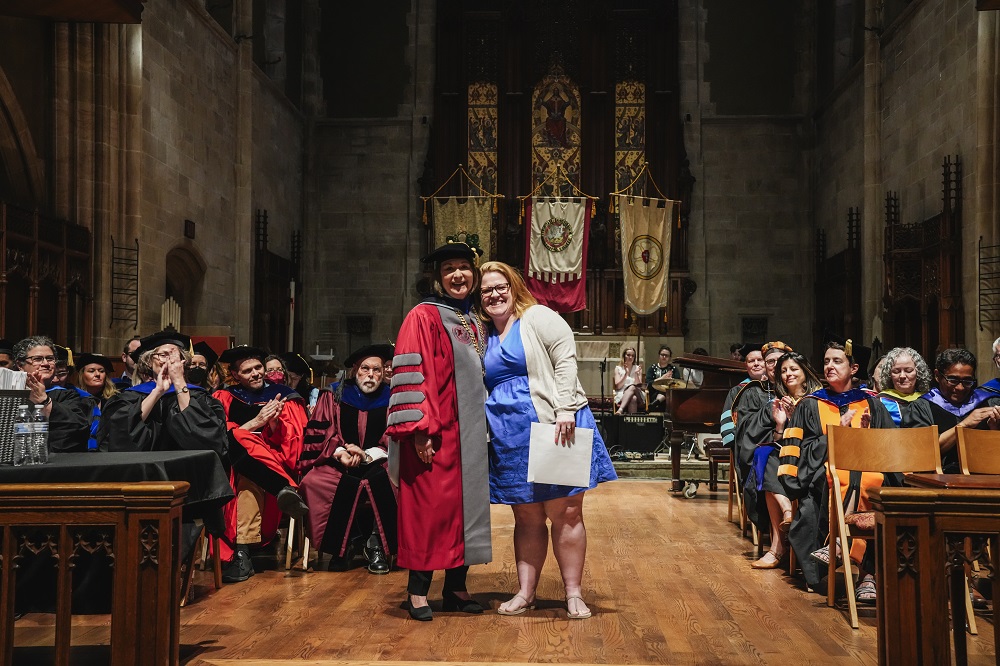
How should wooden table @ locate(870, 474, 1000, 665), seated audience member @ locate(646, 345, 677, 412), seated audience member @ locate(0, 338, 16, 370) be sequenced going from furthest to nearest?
seated audience member @ locate(646, 345, 677, 412), seated audience member @ locate(0, 338, 16, 370), wooden table @ locate(870, 474, 1000, 665)

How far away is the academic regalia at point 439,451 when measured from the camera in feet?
14.8

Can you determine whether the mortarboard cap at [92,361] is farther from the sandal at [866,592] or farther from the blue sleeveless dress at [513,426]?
the sandal at [866,592]

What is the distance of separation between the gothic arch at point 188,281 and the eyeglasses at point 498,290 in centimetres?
991

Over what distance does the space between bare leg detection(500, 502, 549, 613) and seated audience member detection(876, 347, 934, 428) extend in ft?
7.26

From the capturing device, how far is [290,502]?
18.9ft

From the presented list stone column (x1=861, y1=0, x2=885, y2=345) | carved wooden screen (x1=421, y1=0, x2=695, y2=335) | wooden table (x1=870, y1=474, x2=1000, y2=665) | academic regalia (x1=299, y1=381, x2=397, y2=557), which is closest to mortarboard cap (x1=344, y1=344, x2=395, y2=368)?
academic regalia (x1=299, y1=381, x2=397, y2=557)

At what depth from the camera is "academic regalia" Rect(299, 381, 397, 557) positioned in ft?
19.8

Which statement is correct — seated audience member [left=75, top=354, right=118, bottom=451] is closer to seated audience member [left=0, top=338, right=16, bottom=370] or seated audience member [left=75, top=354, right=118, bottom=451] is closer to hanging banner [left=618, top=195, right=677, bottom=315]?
seated audience member [left=0, top=338, right=16, bottom=370]

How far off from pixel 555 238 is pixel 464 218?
217 centimetres

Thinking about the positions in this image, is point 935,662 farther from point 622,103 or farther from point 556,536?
point 622,103

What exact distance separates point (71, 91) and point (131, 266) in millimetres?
2075

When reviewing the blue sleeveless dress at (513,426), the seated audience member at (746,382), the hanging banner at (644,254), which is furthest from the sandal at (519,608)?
the hanging banner at (644,254)

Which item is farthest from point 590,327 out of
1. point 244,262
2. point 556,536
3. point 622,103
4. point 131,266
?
point 556,536

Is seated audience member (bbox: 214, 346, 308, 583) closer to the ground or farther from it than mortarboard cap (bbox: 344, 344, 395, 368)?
closer to the ground
